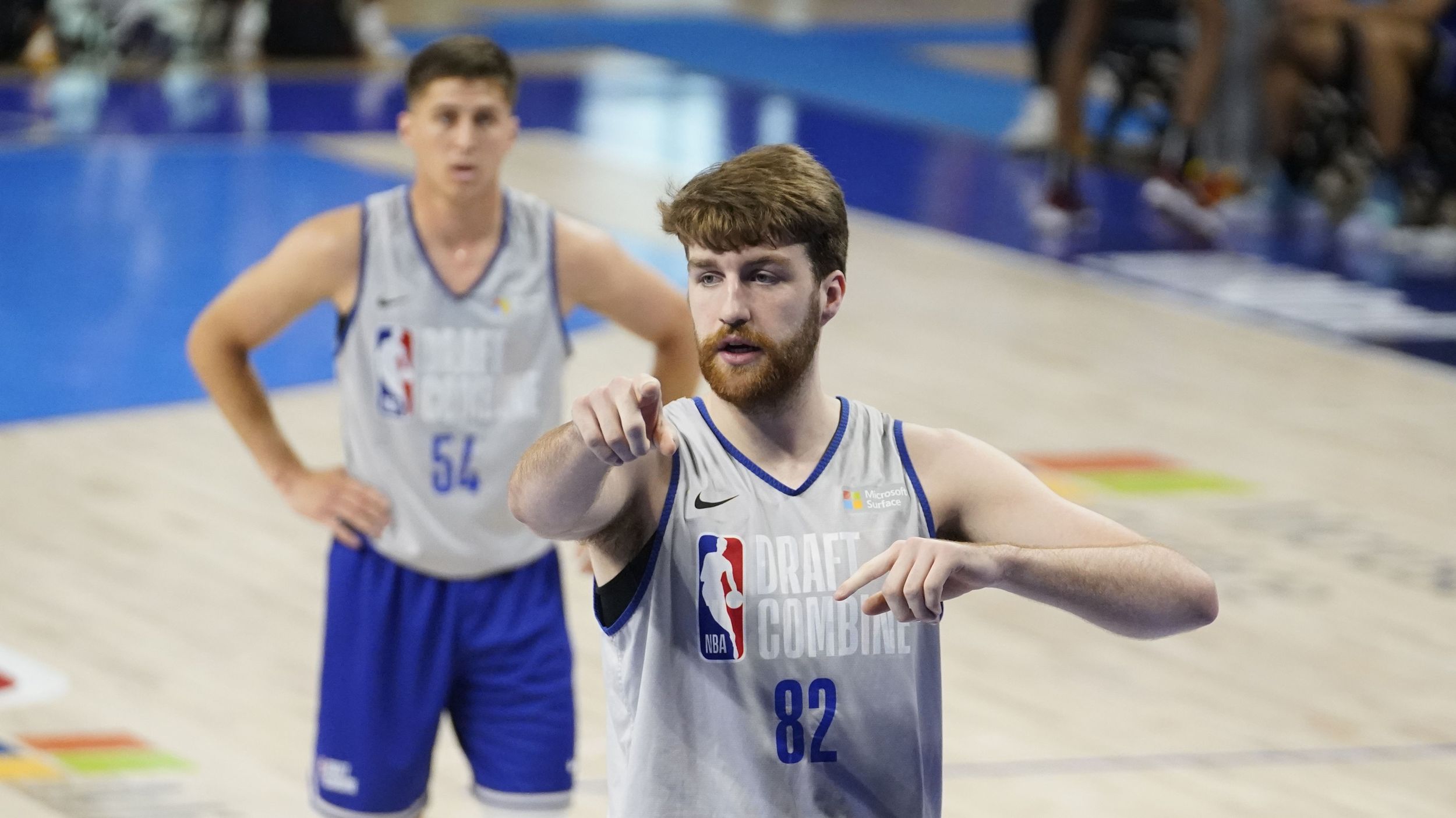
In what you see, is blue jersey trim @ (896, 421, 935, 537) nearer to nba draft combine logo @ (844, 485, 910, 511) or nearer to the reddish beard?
nba draft combine logo @ (844, 485, 910, 511)

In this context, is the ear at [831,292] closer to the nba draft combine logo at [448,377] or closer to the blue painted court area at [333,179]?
the nba draft combine logo at [448,377]

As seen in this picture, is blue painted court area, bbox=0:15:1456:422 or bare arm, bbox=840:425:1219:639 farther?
blue painted court area, bbox=0:15:1456:422

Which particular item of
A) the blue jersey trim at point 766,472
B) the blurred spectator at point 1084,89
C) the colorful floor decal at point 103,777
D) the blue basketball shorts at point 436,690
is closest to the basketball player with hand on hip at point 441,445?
the blue basketball shorts at point 436,690

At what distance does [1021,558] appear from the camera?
2.68 m

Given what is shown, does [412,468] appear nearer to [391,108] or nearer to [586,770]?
[586,770]

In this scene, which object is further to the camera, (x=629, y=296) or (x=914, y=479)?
(x=629, y=296)

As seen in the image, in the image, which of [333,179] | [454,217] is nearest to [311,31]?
[333,179]

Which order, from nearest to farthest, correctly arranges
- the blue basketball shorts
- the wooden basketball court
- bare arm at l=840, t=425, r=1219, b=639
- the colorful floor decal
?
bare arm at l=840, t=425, r=1219, b=639, the blue basketball shorts, the colorful floor decal, the wooden basketball court

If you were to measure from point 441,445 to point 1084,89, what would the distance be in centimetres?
991

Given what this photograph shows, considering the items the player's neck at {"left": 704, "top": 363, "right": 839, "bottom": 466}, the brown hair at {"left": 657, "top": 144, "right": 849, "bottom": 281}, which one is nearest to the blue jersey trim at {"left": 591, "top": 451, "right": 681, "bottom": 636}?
the player's neck at {"left": 704, "top": 363, "right": 839, "bottom": 466}

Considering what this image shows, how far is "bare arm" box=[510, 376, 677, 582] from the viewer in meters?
2.53

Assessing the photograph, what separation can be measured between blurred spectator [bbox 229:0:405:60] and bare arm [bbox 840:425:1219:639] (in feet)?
57.0

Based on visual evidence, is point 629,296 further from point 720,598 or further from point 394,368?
point 720,598

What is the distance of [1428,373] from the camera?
33.7 ft
